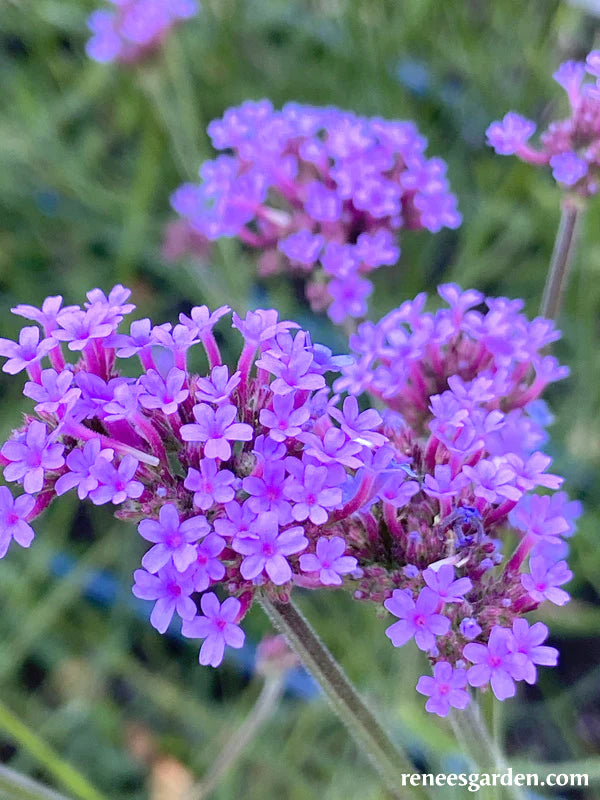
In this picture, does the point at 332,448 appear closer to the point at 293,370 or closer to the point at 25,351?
the point at 293,370

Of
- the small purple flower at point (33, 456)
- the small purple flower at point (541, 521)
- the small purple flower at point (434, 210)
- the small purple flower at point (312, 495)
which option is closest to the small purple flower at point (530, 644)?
the small purple flower at point (541, 521)

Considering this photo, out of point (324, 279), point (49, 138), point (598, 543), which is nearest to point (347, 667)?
point (598, 543)

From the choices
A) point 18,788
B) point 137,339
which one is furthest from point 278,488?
point 18,788

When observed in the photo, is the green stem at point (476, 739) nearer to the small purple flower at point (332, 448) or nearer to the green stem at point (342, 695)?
the green stem at point (342, 695)

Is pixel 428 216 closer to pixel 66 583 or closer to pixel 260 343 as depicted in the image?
pixel 260 343

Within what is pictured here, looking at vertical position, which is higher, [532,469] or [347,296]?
[347,296]

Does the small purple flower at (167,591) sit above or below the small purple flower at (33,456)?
below
